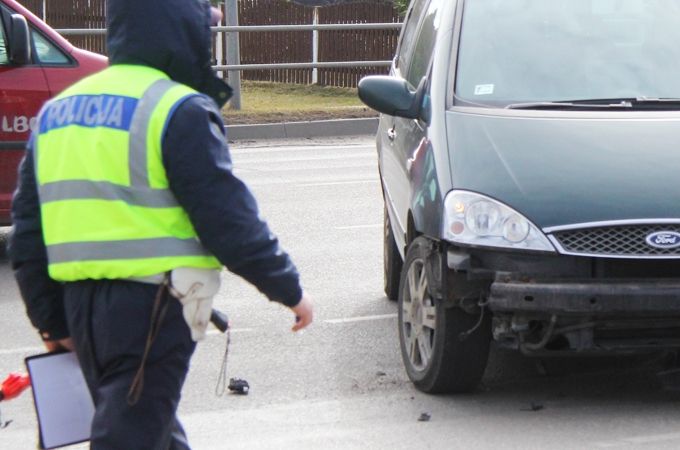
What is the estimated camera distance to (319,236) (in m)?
10.0

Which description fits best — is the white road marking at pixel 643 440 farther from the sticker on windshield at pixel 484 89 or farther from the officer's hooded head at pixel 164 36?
the officer's hooded head at pixel 164 36

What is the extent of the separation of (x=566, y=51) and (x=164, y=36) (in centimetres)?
327

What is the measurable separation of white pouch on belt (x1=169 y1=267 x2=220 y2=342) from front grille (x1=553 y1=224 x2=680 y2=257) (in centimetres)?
222

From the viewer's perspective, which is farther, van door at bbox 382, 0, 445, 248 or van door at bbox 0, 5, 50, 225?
van door at bbox 0, 5, 50, 225

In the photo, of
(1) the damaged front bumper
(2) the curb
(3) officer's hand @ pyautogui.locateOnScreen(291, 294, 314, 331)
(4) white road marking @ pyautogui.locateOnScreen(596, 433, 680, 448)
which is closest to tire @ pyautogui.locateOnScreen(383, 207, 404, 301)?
(1) the damaged front bumper

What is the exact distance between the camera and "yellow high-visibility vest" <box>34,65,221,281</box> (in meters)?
3.26

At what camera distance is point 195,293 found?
3.32 meters

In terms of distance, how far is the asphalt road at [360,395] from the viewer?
539 centimetres

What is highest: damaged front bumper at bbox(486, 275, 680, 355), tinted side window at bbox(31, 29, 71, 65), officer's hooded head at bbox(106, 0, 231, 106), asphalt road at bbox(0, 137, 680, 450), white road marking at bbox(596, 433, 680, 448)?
officer's hooded head at bbox(106, 0, 231, 106)

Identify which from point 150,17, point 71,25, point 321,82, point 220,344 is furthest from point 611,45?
point 71,25

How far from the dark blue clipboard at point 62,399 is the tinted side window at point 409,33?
4.16 meters

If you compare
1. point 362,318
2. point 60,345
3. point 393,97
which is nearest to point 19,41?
point 362,318

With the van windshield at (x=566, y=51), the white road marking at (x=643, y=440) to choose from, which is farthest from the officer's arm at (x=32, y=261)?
the van windshield at (x=566, y=51)

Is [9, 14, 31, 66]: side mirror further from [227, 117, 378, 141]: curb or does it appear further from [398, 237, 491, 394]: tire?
[227, 117, 378, 141]: curb
